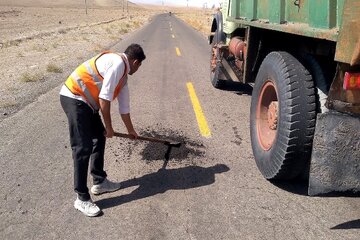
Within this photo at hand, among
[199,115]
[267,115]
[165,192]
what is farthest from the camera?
[199,115]

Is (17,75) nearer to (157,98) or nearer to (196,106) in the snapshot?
(157,98)

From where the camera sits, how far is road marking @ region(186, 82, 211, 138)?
585 cm

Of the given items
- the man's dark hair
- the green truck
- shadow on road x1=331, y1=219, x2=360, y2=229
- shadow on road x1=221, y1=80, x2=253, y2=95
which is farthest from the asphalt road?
shadow on road x1=221, y1=80, x2=253, y2=95

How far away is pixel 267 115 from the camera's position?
15.2 feet

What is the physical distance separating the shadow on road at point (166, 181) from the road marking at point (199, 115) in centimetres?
124

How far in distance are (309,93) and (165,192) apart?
A: 1729 mm

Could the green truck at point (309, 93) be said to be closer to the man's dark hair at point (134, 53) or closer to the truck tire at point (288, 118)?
the truck tire at point (288, 118)

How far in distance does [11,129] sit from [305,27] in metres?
4.48

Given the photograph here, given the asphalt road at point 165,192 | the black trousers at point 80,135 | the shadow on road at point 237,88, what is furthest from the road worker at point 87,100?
the shadow on road at point 237,88

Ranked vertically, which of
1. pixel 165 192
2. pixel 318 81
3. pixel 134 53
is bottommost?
pixel 165 192

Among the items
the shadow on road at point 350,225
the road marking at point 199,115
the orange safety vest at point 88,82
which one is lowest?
the shadow on road at point 350,225

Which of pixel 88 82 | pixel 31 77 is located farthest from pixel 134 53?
pixel 31 77

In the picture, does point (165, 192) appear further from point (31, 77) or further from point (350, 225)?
point (31, 77)

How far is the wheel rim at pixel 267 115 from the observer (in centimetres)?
423
